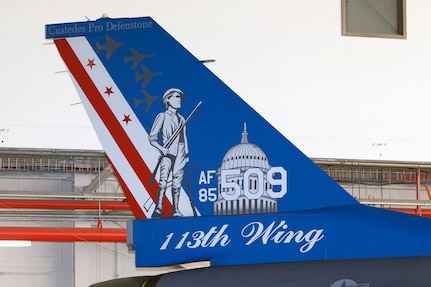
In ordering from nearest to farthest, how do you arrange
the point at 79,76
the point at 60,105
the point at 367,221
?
1. the point at 367,221
2. the point at 79,76
3. the point at 60,105

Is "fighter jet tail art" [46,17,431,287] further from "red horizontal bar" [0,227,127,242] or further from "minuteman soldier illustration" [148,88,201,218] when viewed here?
"red horizontal bar" [0,227,127,242]

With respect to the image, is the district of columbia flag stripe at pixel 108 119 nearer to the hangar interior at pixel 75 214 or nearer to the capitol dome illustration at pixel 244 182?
the capitol dome illustration at pixel 244 182

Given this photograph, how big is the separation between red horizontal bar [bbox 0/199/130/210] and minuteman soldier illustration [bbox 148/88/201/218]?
5.51 metres

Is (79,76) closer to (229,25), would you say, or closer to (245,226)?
(245,226)

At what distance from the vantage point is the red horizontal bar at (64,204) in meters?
10.6

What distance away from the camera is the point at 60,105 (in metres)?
7.82

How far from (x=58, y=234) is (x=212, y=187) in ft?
18.2

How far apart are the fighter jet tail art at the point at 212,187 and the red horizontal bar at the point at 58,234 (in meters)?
4.69

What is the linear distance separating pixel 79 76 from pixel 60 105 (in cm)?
225

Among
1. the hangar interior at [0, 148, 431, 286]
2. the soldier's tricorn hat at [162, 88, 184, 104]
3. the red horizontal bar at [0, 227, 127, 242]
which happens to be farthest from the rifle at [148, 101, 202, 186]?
the hangar interior at [0, 148, 431, 286]

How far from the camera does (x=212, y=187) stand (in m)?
5.14

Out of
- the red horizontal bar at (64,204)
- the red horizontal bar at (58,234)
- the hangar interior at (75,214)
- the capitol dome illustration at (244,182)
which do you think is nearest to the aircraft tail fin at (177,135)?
the capitol dome illustration at (244,182)

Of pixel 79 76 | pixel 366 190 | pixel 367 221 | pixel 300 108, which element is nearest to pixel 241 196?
pixel 367 221

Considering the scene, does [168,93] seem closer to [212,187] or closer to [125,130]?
[125,130]
